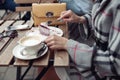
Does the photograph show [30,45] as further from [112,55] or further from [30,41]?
[112,55]

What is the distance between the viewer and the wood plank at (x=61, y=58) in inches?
47.5

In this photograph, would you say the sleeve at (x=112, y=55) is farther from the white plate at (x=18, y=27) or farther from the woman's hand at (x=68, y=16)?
the white plate at (x=18, y=27)

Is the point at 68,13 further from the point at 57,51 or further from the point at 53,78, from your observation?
the point at 53,78

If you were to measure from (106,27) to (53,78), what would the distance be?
0.94 meters

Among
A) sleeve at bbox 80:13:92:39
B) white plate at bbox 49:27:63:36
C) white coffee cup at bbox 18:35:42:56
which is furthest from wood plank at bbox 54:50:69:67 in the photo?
sleeve at bbox 80:13:92:39

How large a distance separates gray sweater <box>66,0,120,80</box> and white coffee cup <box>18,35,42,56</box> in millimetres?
156

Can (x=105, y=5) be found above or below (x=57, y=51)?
above

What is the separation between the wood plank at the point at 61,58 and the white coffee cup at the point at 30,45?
0.11 m

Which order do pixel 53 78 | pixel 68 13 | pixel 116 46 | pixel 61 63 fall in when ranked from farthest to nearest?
pixel 53 78 < pixel 68 13 < pixel 61 63 < pixel 116 46

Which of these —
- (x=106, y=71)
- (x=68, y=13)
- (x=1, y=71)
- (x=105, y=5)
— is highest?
(x=105, y=5)

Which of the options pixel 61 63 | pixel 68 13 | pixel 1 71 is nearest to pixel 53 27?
pixel 68 13

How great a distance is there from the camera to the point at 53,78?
2.01 metres

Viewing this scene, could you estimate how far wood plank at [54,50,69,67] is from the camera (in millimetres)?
1206

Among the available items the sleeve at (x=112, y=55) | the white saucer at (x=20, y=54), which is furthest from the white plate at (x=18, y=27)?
the sleeve at (x=112, y=55)
